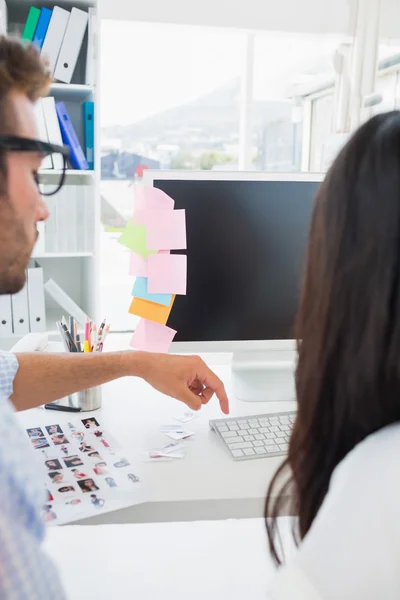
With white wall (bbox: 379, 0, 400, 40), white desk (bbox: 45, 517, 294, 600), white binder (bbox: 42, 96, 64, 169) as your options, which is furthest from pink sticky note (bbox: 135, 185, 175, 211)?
white wall (bbox: 379, 0, 400, 40)

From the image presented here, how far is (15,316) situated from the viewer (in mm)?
2404

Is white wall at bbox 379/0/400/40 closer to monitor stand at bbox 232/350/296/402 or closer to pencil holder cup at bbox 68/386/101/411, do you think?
monitor stand at bbox 232/350/296/402

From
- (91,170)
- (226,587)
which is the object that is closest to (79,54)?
(91,170)

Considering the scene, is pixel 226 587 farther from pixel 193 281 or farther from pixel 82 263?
pixel 82 263

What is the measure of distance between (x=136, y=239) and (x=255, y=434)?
47 cm

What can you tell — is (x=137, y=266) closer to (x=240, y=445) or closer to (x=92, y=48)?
(x=240, y=445)

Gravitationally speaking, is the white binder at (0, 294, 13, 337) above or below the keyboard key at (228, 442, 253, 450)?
below

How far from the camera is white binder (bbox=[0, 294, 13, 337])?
2.38m

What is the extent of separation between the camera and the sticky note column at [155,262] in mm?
1202

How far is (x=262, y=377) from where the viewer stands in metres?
1.32

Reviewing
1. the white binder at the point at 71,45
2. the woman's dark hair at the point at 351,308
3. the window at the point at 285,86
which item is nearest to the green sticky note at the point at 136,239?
the woman's dark hair at the point at 351,308

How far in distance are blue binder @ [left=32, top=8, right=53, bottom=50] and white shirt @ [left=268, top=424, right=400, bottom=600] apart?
2.30m

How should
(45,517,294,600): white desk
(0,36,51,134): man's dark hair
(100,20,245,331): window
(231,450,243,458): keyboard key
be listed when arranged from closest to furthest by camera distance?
(0,36,51,134): man's dark hair < (231,450,243,458): keyboard key < (45,517,294,600): white desk < (100,20,245,331): window

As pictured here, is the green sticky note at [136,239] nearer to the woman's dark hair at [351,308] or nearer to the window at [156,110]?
the woman's dark hair at [351,308]
